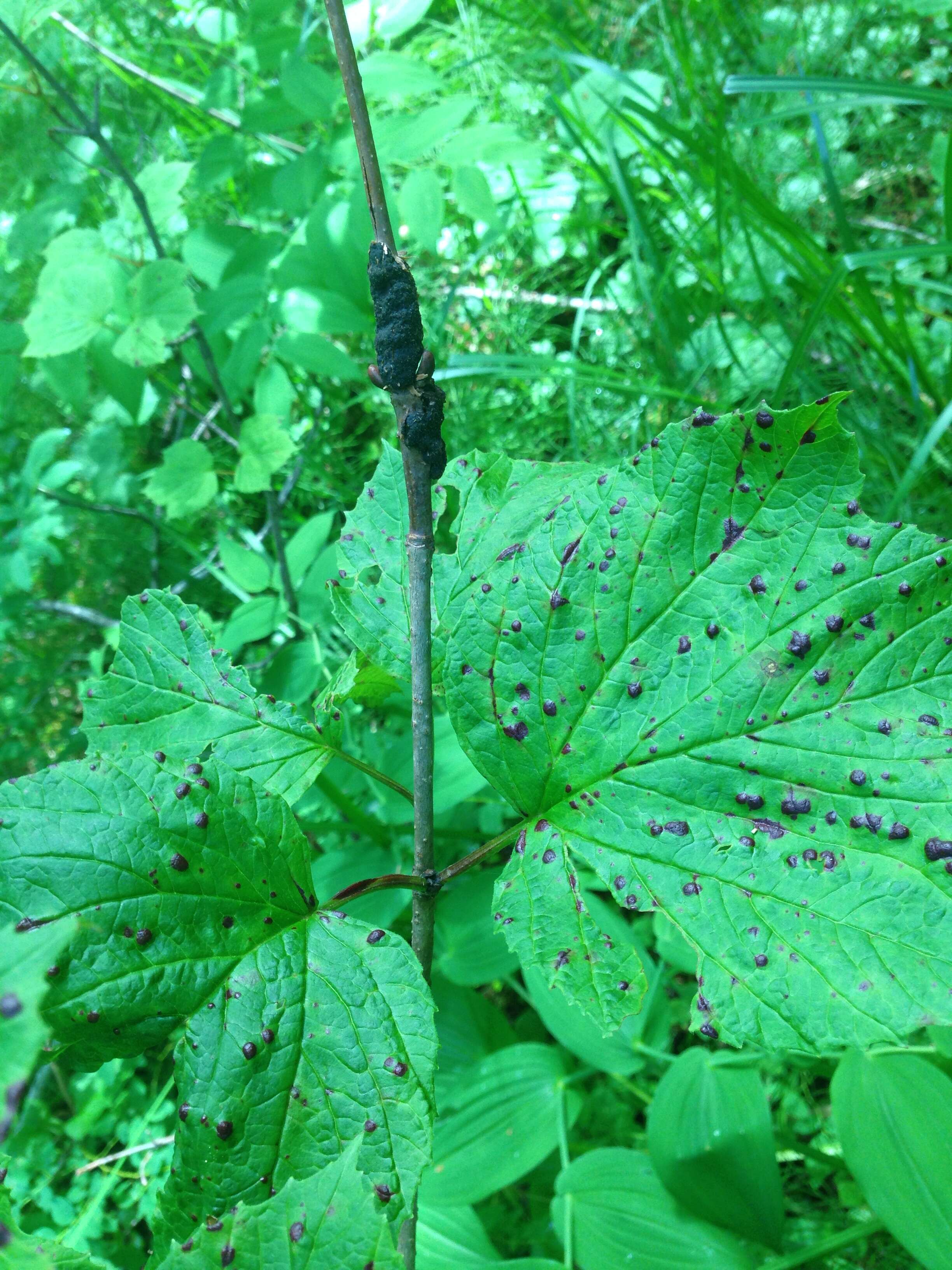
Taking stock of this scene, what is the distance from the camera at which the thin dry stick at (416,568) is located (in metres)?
0.46

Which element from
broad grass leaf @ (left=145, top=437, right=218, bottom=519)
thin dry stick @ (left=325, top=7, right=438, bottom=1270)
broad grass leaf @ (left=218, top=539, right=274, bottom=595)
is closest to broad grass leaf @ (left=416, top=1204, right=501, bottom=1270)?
thin dry stick @ (left=325, top=7, right=438, bottom=1270)

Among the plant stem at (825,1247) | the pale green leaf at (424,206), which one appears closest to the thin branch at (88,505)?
the pale green leaf at (424,206)

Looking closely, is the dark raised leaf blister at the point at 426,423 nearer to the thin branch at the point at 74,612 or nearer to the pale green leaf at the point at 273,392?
the pale green leaf at the point at 273,392

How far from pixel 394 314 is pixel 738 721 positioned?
1.12 ft

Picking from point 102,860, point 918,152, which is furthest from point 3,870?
point 918,152

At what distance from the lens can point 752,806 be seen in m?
0.56

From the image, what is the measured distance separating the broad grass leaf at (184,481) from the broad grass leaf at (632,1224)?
109 cm

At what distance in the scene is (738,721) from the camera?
58 cm

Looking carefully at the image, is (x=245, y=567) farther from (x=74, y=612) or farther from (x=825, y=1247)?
(x=825, y=1247)

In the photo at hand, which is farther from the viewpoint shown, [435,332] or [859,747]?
[435,332]

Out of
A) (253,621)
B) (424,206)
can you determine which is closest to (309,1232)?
(253,621)

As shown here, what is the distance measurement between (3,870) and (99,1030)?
0.11 metres

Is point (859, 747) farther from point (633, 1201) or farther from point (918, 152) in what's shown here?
point (918, 152)

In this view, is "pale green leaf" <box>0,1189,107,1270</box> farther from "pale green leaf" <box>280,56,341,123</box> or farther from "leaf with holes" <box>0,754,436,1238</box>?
"pale green leaf" <box>280,56,341,123</box>
